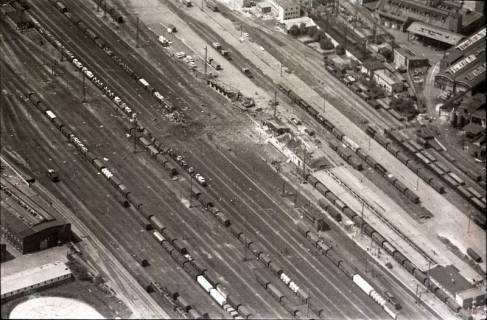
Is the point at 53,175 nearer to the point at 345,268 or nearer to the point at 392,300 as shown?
the point at 345,268

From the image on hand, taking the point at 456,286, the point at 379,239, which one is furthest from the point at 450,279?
the point at 379,239

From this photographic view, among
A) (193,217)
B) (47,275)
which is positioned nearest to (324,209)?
(193,217)

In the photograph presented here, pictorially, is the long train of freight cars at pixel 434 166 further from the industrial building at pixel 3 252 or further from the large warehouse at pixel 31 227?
the industrial building at pixel 3 252

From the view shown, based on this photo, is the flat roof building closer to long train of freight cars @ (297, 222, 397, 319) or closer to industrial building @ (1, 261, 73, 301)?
long train of freight cars @ (297, 222, 397, 319)

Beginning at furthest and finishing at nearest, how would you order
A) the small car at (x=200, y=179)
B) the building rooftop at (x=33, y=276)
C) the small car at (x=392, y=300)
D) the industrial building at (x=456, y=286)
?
1. the small car at (x=200, y=179)
2. the industrial building at (x=456, y=286)
3. the small car at (x=392, y=300)
4. the building rooftop at (x=33, y=276)

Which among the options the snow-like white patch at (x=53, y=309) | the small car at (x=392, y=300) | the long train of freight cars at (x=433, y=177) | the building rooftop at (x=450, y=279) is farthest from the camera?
the long train of freight cars at (x=433, y=177)

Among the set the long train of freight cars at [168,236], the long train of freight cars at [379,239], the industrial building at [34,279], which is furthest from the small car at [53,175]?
the long train of freight cars at [379,239]

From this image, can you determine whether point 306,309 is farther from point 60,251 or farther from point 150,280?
point 60,251
